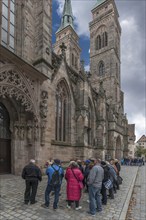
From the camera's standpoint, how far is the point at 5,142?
1042cm

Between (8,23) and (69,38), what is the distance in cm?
3107

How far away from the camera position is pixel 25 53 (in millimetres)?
11031

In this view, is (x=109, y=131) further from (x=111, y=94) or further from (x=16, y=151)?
(x=16, y=151)

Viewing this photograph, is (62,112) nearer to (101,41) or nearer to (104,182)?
(104,182)

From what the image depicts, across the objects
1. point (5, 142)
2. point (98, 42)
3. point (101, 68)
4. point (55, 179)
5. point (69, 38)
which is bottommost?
point (55, 179)

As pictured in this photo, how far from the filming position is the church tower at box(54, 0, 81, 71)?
38269 mm

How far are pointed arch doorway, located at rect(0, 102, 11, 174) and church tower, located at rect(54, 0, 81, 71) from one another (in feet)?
91.8

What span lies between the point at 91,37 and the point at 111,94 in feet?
53.3

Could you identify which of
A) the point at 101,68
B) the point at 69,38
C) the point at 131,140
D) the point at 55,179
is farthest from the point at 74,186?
the point at 131,140

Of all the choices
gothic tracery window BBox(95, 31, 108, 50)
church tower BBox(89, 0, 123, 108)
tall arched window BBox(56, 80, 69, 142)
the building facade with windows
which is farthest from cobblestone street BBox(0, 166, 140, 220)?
gothic tracery window BBox(95, 31, 108, 50)

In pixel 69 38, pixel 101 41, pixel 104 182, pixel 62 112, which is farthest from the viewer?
pixel 101 41

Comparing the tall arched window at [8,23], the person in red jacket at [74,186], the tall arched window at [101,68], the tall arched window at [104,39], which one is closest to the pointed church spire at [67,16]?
the tall arched window at [104,39]

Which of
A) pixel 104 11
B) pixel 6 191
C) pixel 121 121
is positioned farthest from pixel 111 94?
pixel 6 191

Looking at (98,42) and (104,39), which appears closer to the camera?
(104,39)
